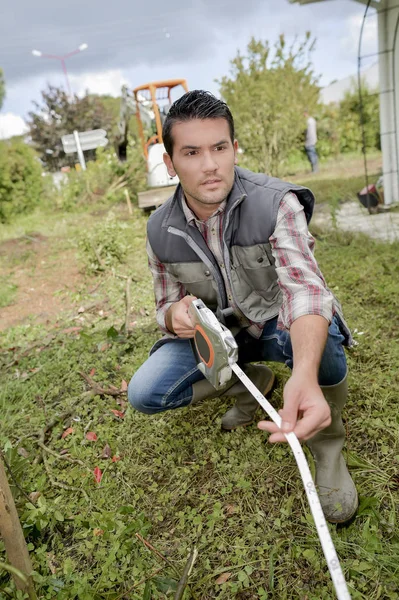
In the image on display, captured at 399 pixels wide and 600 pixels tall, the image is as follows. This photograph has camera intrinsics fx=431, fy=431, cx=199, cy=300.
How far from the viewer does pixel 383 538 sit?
1.42 m

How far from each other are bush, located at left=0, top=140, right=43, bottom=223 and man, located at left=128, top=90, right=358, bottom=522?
9.62 metres

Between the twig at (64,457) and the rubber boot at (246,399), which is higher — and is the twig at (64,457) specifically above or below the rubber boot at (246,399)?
below

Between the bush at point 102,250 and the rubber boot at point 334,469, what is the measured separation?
12.0 feet

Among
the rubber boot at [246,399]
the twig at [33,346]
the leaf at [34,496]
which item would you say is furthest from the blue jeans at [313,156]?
the leaf at [34,496]

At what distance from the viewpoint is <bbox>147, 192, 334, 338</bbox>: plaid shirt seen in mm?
1335

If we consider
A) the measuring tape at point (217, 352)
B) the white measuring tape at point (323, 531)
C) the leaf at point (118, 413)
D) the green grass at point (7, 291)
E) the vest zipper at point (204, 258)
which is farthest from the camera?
the green grass at point (7, 291)

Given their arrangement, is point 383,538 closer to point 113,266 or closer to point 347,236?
point 347,236

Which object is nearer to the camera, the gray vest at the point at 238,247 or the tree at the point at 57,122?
the gray vest at the point at 238,247

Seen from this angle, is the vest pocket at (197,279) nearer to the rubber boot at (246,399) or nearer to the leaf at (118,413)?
the rubber boot at (246,399)

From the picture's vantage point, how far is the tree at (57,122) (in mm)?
24047

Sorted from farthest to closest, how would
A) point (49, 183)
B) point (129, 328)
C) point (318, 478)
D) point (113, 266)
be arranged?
point (49, 183), point (113, 266), point (129, 328), point (318, 478)

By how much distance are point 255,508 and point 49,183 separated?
37.6 feet

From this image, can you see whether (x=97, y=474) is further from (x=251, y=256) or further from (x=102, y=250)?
(x=102, y=250)

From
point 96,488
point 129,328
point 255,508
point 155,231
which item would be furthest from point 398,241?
point 96,488
